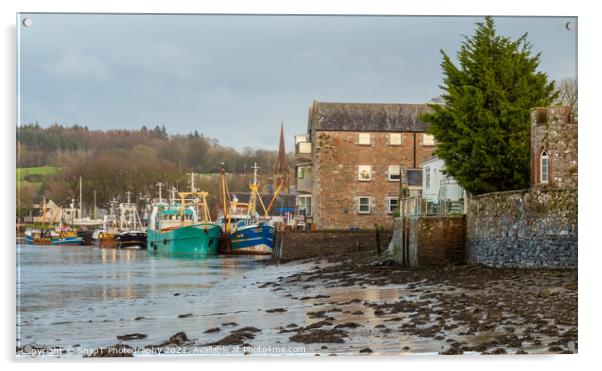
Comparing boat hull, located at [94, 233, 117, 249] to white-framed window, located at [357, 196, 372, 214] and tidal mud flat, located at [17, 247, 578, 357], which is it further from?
tidal mud flat, located at [17, 247, 578, 357]

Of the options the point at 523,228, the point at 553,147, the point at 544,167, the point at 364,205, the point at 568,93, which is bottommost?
the point at 523,228

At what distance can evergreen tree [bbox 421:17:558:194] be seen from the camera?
23.9 metres

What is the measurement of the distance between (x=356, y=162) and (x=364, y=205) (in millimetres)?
1826

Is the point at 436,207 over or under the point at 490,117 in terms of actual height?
under

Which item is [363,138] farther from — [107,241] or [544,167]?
[107,241]

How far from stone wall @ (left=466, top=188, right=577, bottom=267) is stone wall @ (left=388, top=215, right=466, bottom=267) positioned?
1.08 ft

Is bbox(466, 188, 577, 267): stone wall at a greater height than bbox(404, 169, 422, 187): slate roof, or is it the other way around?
bbox(404, 169, 422, 187): slate roof

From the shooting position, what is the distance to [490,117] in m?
24.4

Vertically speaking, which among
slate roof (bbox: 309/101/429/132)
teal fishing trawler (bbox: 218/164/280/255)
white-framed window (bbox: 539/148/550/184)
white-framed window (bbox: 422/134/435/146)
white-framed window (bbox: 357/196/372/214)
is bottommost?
teal fishing trawler (bbox: 218/164/280/255)

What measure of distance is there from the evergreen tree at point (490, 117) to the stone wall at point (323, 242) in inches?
518

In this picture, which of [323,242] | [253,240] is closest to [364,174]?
[323,242]

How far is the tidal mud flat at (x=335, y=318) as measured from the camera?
1419 centimetres

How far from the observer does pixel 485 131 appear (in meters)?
24.5

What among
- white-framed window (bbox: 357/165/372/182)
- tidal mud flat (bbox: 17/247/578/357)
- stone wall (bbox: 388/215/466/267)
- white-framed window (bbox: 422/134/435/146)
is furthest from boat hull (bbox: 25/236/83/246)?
white-framed window (bbox: 422/134/435/146)
